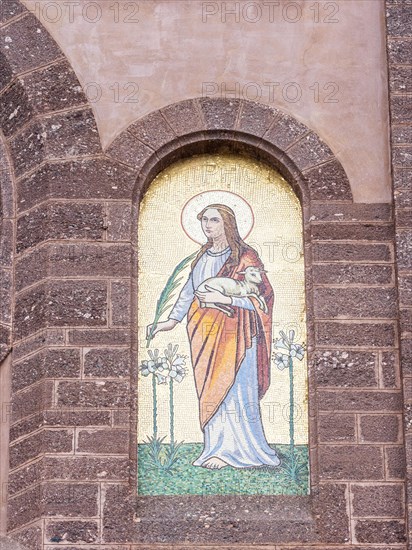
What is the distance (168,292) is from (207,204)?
0.77 metres

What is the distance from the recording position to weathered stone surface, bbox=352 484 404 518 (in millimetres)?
11266

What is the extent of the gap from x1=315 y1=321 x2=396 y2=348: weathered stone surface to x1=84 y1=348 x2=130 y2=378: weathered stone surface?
4.51 feet

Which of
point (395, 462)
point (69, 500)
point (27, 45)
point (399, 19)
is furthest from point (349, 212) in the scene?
point (69, 500)

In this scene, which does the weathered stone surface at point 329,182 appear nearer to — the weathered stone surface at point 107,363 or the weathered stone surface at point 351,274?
the weathered stone surface at point 351,274

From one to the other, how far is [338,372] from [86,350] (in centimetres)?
177

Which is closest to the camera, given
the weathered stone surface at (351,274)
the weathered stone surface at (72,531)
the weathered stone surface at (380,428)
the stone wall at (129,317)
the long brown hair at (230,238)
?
the weathered stone surface at (72,531)

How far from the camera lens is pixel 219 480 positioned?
11.5m

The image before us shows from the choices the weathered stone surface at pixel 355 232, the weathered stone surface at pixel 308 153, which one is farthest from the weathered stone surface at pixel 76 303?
the weathered stone surface at pixel 308 153

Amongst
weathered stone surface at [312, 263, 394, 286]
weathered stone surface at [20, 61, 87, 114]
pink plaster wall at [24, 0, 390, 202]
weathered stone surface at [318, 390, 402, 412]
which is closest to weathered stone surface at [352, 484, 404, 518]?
weathered stone surface at [318, 390, 402, 412]

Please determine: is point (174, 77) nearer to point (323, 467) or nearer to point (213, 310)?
point (213, 310)

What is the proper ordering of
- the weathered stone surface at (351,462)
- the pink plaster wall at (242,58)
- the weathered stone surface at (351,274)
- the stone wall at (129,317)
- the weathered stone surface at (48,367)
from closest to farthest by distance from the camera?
the stone wall at (129,317), the weathered stone surface at (351,462), the weathered stone surface at (48,367), the weathered stone surface at (351,274), the pink plaster wall at (242,58)

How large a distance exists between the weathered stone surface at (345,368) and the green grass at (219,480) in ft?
1.96

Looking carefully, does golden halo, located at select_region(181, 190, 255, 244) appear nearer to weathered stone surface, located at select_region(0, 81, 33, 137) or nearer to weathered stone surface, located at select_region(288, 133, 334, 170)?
weathered stone surface, located at select_region(288, 133, 334, 170)

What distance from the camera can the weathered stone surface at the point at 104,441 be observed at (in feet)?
37.3
